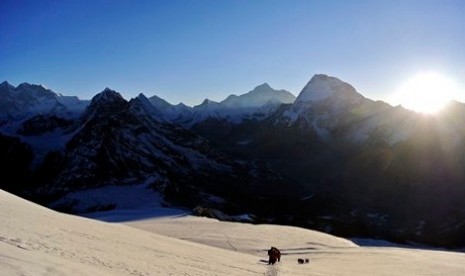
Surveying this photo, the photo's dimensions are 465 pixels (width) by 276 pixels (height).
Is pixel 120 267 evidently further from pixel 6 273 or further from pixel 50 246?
pixel 6 273

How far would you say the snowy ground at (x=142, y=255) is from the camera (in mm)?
21853

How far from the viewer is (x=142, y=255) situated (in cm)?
3209

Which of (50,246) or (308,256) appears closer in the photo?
(50,246)

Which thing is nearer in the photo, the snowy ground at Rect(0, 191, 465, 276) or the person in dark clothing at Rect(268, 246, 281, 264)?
the snowy ground at Rect(0, 191, 465, 276)

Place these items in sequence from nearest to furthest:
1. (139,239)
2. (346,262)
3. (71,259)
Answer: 1. (71,259)
2. (139,239)
3. (346,262)

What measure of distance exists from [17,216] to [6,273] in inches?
702

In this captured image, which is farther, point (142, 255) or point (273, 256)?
point (273, 256)

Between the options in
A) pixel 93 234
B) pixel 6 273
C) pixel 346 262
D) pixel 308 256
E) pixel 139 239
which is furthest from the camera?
pixel 308 256

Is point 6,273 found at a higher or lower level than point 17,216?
lower

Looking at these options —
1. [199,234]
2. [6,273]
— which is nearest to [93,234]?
[6,273]

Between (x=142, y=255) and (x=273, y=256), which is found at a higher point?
(x=273, y=256)

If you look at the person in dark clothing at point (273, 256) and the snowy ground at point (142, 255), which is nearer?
the snowy ground at point (142, 255)

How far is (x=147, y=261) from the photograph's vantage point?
1182 inches

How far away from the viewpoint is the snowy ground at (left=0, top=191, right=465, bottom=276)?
21.9 m
